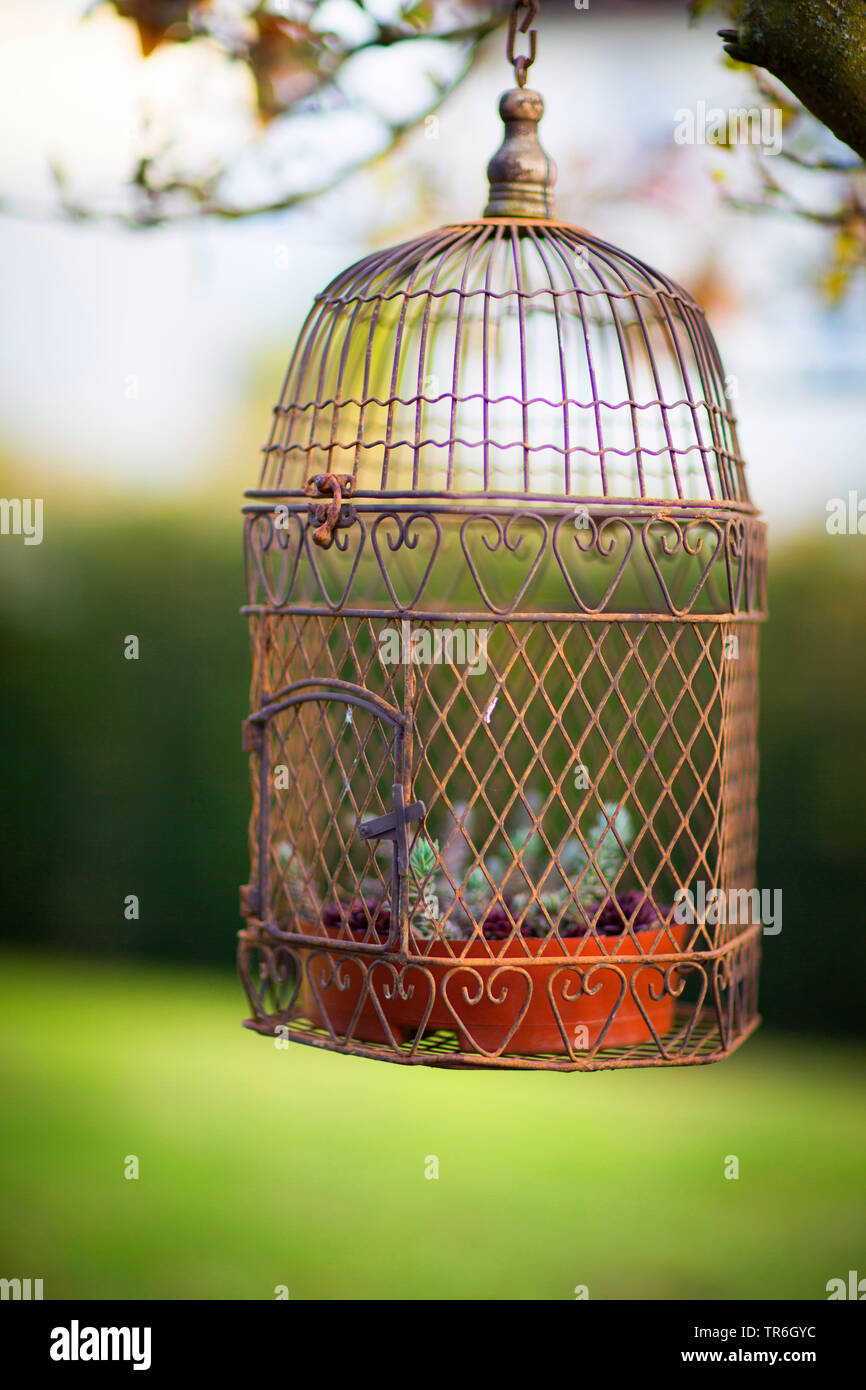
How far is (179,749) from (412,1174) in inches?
76.9

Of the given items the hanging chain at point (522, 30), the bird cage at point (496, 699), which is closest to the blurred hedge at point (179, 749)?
the bird cage at point (496, 699)

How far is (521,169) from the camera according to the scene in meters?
2.07

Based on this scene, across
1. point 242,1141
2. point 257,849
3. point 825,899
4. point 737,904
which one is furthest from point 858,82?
point 242,1141

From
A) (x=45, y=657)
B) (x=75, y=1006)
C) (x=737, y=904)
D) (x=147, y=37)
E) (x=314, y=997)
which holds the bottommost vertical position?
(x=75, y=1006)

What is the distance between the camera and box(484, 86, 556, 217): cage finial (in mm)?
2066

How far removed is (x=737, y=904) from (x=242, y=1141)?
3.39 m

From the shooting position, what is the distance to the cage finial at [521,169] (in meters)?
2.07

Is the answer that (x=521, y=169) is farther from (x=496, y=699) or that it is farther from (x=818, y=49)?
(x=496, y=699)

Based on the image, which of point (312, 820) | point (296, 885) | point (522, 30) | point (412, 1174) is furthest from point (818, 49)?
point (412, 1174)

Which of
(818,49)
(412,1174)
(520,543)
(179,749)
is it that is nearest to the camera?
(818,49)

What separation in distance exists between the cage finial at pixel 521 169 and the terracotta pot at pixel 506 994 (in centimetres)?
106

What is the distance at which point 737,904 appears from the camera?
2111mm

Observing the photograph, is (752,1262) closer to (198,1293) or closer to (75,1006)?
(198,1293)
